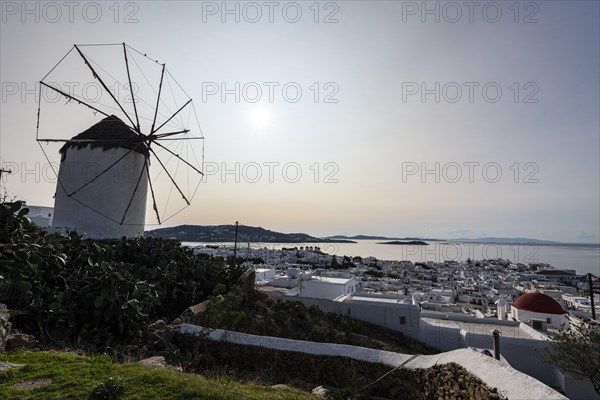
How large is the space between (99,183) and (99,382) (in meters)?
12.9

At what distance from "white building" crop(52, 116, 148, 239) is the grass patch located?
1096 cm

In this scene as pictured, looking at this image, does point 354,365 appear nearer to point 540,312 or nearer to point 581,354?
point 581,354

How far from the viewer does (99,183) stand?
1504 cm

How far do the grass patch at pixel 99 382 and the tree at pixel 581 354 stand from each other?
9649 mm

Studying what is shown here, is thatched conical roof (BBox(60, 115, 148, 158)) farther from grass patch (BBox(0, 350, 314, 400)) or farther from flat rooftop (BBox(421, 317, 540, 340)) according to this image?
flat rooftop (BBox(421, 317, 540, 340))

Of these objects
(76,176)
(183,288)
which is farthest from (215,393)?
(76,176)

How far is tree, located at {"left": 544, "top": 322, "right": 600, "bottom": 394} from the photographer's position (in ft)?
32.5

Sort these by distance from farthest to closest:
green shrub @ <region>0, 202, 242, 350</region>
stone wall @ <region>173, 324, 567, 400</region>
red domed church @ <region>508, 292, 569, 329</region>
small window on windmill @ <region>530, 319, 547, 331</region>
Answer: red domed church @ <region>508, 292, 569, 329</region> < small window on windmill @ <region>530, 319, 547, 331</region> < green shrub @ <region>0, 202, 242, 350</region> < stone wall @ <region>173, 324, 567, 400</region>

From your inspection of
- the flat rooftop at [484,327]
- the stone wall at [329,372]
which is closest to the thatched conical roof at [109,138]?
the stone wall at [329,372]

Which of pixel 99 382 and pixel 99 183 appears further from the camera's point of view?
pixel 99 183

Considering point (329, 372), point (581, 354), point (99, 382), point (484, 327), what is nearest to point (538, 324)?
point (484, 327)

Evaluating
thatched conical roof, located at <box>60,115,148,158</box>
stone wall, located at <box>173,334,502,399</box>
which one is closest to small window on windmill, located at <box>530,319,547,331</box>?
stone wall, located at <box>173,334,502,399</box>

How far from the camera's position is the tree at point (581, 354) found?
991 cm

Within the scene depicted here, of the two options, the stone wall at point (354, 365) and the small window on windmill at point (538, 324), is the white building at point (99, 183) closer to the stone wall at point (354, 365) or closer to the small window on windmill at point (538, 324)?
the stone wall at point (354, 365)
